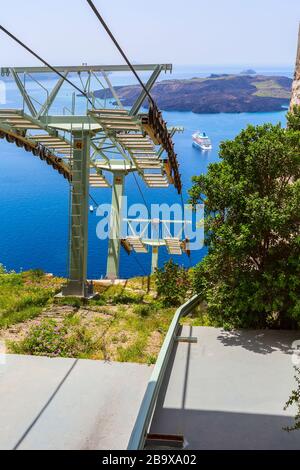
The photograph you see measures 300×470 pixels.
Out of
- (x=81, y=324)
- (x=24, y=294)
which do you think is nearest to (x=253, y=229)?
(x=81, y=324)

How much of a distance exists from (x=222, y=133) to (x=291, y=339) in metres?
100

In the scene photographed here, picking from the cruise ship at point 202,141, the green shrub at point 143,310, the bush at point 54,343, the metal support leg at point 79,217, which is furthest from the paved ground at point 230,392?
the cruise ship at point 202,141

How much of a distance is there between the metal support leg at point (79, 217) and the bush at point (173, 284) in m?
2.46

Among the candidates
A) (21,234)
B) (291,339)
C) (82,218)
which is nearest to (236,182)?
(291,339)

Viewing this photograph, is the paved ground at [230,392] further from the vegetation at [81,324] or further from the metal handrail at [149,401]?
the vegetation at [81,324]

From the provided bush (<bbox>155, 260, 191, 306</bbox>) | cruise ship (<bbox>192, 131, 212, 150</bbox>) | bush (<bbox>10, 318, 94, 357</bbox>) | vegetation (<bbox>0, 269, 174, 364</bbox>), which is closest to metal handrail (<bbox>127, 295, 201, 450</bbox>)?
vegetation (<bbox>0, 269, 174, 364</bbox>)

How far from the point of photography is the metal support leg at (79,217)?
15609 mm

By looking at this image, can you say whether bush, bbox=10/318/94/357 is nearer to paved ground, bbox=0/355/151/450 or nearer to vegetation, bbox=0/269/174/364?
vegetation, bbox=0/269/174/364

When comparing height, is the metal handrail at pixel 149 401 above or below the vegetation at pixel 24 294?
above

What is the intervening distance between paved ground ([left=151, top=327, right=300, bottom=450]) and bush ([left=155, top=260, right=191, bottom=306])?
18.9ft

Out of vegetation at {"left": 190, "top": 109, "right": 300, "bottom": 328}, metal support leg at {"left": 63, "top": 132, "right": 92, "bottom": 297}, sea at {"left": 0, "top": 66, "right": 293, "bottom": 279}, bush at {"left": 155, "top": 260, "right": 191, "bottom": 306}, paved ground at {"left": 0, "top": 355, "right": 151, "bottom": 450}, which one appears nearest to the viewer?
paved ground at {"left": 0, "top": 355, "right": 151, "bottom": 450}

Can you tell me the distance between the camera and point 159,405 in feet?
21.1

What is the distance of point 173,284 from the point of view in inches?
615

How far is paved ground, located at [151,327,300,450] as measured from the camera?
18.6 feet
